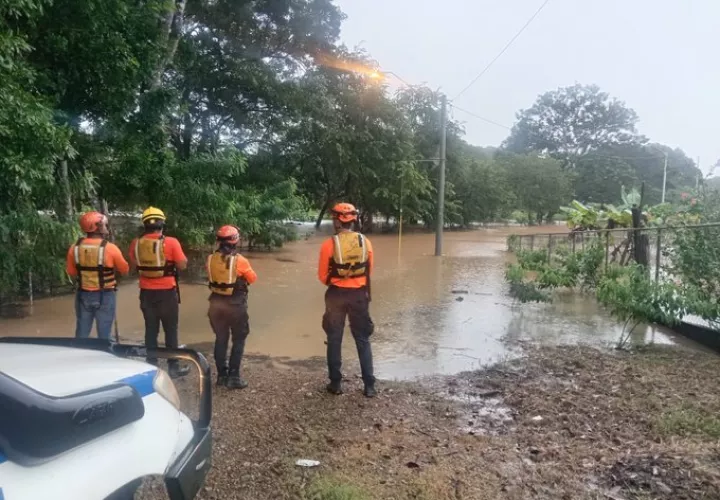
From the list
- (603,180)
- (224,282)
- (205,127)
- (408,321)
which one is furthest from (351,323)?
(603,180)

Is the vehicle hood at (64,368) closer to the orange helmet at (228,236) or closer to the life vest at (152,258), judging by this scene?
the orange helmet at (228,236)

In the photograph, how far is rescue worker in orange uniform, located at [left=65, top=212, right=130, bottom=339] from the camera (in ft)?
17.4

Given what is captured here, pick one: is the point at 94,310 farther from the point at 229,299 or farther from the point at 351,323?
the point at 351,323

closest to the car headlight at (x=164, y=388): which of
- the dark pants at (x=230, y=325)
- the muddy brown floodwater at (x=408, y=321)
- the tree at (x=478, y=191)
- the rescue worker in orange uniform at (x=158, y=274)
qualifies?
the dark pants at (x=230, y=325)

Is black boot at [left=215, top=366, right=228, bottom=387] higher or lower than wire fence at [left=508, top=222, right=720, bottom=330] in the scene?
lower

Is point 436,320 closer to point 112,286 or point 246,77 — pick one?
point 112,286

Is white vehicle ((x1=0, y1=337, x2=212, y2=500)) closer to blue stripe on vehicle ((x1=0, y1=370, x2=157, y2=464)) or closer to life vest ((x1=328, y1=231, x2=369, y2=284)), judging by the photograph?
blue stripe on vehicle ((x1=0, y1=370, x2=157, y2=464))

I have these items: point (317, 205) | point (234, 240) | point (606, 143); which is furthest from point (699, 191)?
point (606, 143)

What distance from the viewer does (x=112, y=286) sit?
5.46 meters

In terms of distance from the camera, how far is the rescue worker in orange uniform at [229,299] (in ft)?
17.5

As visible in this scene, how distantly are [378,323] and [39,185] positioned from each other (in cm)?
563

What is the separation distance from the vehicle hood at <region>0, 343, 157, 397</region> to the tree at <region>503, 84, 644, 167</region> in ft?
241

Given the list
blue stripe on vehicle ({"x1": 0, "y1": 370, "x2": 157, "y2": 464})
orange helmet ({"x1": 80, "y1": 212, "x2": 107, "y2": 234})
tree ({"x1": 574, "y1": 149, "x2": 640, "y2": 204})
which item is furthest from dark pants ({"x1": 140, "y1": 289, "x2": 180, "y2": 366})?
tree ({"x1": 574, "y1": 149, "x2": 640, "y2": 204})

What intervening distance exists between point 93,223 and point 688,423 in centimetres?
540
